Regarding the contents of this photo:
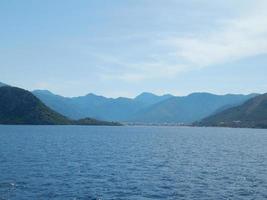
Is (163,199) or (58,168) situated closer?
(163,199)

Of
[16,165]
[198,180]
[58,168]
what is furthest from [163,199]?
[16,165]

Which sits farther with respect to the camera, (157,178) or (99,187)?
(157,178)

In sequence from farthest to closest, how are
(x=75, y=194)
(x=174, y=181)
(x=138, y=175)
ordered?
(x=138, y=175) < (x=174, y=181) < (x=75, y=194)

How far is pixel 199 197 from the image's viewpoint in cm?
7662

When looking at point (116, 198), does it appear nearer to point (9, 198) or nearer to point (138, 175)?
point (9, 198)

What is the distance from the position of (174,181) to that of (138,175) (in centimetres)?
1198

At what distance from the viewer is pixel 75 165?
122500 millimetres

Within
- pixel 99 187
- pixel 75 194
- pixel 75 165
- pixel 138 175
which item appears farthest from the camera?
pixel 75 165

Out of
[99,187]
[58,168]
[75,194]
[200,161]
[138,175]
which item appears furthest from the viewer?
[200,161]

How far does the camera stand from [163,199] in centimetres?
7525

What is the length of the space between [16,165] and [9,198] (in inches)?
1805

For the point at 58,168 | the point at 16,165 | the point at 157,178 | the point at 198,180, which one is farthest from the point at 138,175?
the point at 16,165

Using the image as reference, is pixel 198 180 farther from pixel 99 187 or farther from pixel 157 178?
pixel 99 187

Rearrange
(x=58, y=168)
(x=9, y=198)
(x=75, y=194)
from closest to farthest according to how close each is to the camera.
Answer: (x=9, y=198), (x=75, y=194), (x=58, y=168)
